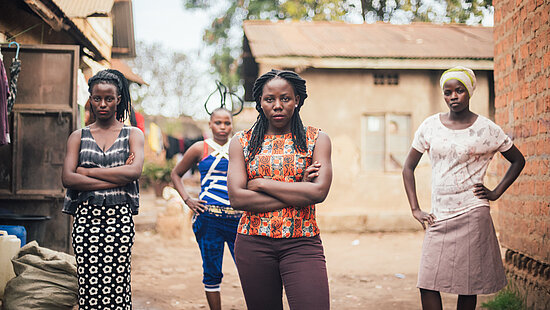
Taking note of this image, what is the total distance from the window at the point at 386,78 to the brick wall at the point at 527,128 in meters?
5.91

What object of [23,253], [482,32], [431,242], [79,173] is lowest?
[23,253]

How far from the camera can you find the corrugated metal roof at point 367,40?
35.3 feet

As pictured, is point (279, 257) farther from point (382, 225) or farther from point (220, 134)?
point (382, 225)

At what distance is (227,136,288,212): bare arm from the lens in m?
2.56

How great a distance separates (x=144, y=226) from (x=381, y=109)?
5397 millimetres

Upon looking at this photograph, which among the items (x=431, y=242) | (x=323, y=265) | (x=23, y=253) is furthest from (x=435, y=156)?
(x=23, y=253)

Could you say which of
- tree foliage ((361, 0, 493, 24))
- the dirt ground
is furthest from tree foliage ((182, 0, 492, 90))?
the dirt ground

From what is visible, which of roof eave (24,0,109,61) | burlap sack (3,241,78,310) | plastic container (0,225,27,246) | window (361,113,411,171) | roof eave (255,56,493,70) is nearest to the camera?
burlap sack (3,241,78,310)

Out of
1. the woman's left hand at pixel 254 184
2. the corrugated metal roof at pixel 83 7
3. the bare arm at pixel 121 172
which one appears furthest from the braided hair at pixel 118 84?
the corrugated metal roof at pixel 83 7

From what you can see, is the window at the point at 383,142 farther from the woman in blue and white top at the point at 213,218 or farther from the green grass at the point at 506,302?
the woman in blue and white top at the point at 213,218

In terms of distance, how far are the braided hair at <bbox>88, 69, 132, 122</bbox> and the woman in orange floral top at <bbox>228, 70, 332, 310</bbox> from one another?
3.47 ft

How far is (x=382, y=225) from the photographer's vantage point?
10.6m

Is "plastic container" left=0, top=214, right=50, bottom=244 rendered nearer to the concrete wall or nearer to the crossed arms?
the crossed arms

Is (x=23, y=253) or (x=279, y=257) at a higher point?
(x=279, y=257)
